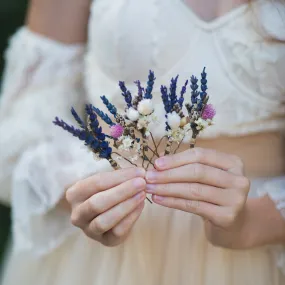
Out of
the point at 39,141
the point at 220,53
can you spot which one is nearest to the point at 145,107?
the point at 220,53

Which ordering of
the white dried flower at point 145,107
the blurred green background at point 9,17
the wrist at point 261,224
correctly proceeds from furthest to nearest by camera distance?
the blurred green background at point 9,17 < the wrist at point 261,224 < the white dried flower at point 145,107

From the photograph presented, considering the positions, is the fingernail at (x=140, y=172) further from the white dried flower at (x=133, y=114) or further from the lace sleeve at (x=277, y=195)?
the lace sleeve at (x=277, y=195)

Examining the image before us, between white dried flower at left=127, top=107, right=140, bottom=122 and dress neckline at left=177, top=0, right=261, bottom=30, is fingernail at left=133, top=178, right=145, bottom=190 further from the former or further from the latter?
dress neckline at left=177, top=0, right=261, bottom=30

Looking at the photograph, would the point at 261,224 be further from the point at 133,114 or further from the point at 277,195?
the point at 133,114

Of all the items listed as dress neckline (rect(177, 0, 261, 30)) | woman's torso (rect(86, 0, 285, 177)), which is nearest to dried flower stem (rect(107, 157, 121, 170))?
woman's torso (rect(86, 0, 285, 177))

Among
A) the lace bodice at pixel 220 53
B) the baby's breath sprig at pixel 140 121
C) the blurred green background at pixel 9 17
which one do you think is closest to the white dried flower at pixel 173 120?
the baby's breath sprig at pixel 140 121

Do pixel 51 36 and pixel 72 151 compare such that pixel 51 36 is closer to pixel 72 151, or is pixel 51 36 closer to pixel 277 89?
pixel 72 151
